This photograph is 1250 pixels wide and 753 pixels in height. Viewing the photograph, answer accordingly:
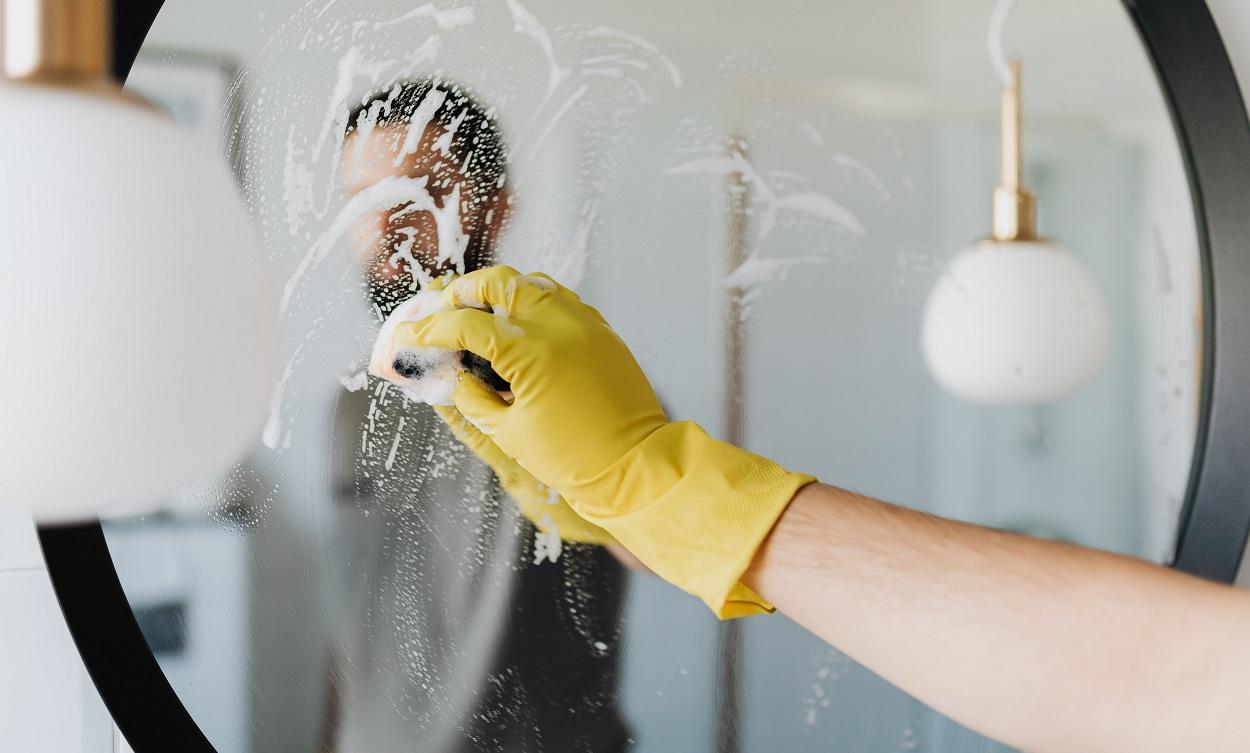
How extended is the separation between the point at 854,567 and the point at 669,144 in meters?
0.30

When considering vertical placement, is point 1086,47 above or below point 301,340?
above

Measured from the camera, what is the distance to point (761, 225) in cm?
62

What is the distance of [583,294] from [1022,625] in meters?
0.32

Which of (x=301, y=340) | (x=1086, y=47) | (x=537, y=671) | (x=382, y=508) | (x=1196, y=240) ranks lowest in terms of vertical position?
(x=537, y=671)

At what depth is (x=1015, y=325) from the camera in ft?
2.17

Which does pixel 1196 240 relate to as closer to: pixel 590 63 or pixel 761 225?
pixel 761 225

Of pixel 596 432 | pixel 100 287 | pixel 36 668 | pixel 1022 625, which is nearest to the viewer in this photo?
pixel 100 287

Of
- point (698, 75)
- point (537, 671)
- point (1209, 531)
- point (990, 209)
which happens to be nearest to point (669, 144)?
point (698, 75)

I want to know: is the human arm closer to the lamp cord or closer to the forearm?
the forearm

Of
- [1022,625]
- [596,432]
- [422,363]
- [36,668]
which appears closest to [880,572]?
[1022,625]

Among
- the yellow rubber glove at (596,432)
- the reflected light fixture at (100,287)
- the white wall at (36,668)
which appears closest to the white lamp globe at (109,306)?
the reflected light fixture at (100,287)

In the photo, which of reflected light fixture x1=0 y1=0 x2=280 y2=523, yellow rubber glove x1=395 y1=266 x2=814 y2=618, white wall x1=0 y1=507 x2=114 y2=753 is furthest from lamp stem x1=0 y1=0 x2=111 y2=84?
white wall x1=0 y1=507 x2=114 y2=753

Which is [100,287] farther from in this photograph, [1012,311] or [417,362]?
[1012,311]

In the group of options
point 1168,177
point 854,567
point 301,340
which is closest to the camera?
point 854,567
